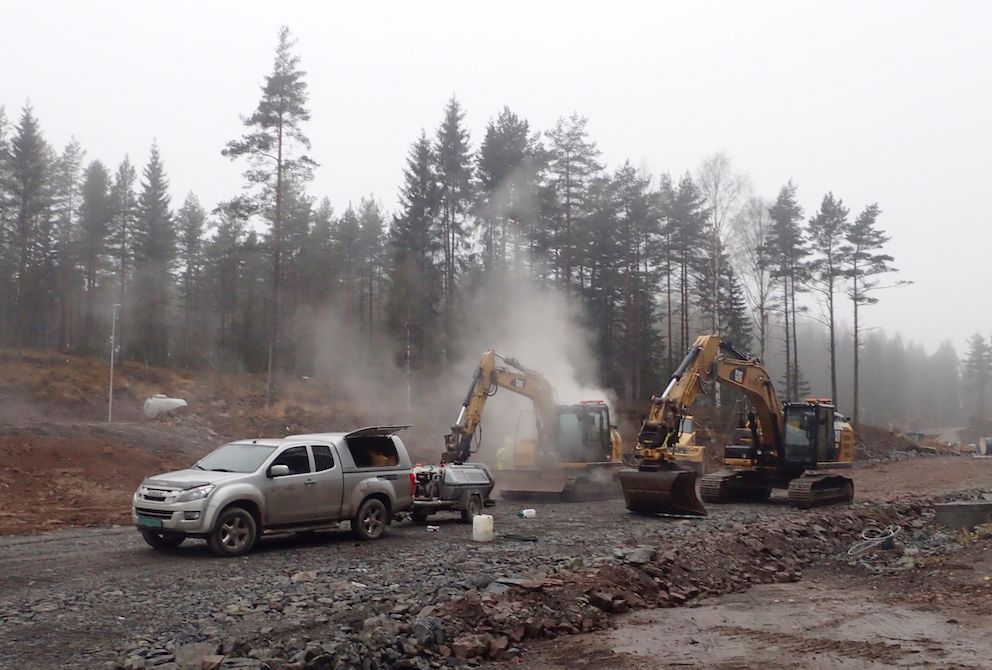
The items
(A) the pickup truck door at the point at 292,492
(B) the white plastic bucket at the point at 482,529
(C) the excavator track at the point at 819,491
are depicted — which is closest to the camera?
(A) the pickup truck door at the point at 292,492

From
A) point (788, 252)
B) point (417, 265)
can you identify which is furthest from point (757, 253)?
point (417, 265)

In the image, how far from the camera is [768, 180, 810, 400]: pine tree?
2153 inches

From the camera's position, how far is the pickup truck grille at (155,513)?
533 inches

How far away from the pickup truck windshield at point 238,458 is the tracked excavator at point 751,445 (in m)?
9.20

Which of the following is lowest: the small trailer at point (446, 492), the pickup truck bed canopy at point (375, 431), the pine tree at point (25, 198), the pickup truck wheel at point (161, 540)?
the pickup truck wheel at point (161, 540)

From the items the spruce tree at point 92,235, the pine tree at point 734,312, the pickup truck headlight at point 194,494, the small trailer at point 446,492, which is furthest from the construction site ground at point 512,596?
the spruce tree at point 92,235

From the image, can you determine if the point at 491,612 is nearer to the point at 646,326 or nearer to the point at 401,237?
the point at 401,237

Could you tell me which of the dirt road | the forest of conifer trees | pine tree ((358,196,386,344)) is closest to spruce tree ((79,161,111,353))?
the forest of conifer trees

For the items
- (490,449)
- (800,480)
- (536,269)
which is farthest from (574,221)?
(800,480)

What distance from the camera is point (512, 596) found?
1073 centimetres

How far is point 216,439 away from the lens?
3450 centimetres

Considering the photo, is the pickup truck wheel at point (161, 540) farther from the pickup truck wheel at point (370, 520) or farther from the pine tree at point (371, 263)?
the pine tree at point (371, 263)

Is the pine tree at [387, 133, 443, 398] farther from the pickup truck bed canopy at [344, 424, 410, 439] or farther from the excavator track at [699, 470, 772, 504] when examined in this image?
Answer: the pickup truck bed canopy at [344, 424, 410, 439]

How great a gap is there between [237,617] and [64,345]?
5228cm
